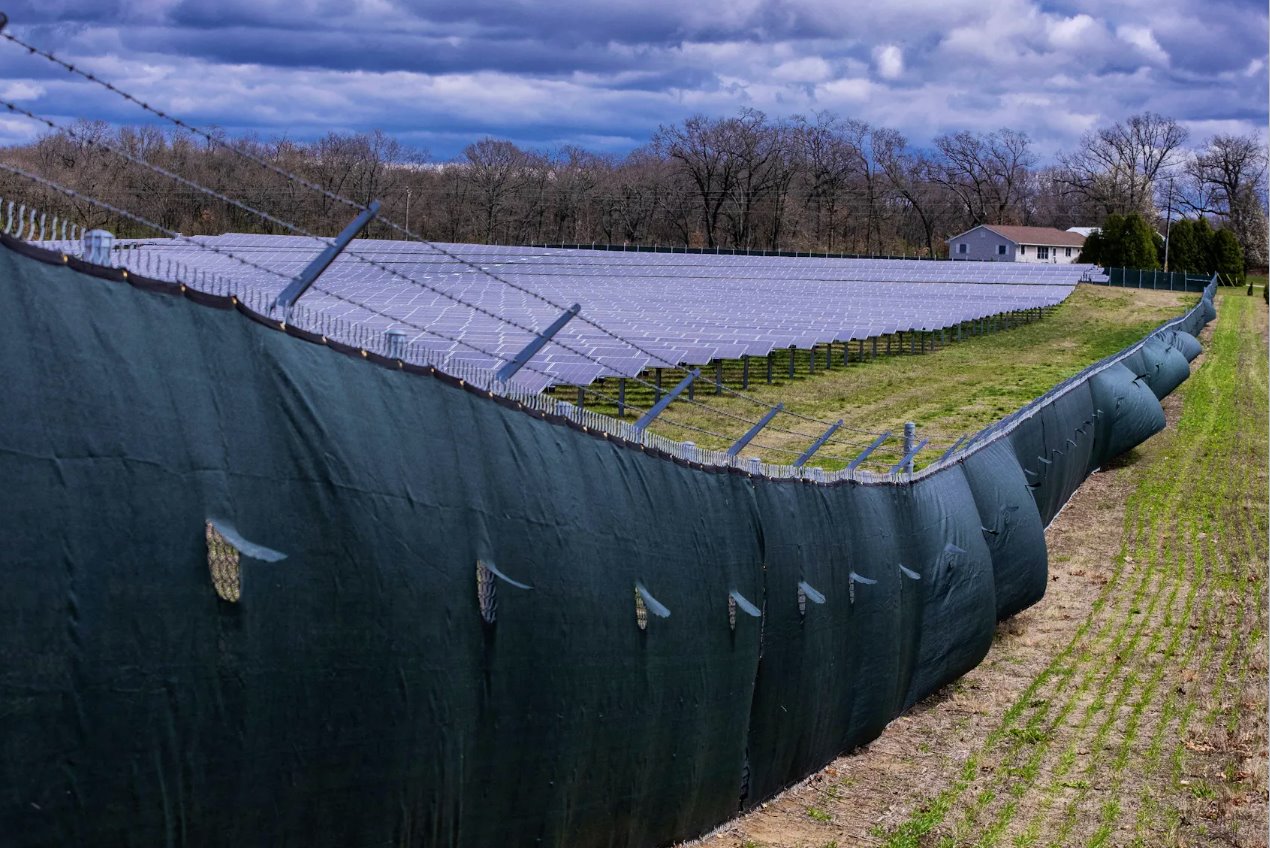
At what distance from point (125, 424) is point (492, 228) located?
78.7 m

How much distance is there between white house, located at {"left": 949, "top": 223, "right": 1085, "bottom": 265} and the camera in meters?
95.2

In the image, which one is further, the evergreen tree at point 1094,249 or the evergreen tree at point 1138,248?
the evergreen tree at point 1094,249

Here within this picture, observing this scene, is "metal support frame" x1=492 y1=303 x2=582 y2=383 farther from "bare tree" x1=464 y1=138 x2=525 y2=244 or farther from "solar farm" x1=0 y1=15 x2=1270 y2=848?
"bare tree" x1=464 y1=138 x2=525 y2=244

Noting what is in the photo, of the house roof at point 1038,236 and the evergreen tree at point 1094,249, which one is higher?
the house roof at point 1038,236

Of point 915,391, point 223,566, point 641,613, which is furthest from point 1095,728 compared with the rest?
point 915,391

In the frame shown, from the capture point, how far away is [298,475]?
4.82 metres

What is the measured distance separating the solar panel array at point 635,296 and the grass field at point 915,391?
972 mm

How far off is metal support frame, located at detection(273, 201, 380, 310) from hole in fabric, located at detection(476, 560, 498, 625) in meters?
1.28

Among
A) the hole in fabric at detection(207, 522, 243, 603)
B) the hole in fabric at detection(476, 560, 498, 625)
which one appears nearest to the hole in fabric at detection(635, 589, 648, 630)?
the hole in fabric at detection(476, 560, 498, 625)

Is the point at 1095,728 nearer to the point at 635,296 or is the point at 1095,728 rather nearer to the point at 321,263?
the point at 321,263

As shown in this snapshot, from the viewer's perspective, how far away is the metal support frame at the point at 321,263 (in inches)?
194

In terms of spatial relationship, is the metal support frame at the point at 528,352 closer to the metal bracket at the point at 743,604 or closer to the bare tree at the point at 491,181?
the metal bracket at the point at 743,604

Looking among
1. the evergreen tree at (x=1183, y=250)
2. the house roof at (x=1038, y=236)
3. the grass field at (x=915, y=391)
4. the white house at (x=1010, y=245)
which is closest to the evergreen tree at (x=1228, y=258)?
the evergreen tree at (x=1183, y=250)

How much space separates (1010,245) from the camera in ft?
312
